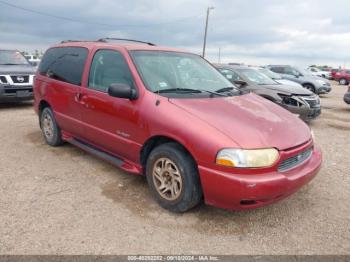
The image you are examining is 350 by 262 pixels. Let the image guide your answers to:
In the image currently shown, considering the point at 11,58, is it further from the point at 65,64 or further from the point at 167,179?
the point at 167,179

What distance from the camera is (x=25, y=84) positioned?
9.34 meters

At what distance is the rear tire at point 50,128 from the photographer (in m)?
5.56

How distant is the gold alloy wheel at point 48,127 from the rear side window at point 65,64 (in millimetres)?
730

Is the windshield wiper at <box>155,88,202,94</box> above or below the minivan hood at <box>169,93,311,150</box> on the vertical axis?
above

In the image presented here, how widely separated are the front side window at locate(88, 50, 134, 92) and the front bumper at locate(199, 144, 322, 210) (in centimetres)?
153

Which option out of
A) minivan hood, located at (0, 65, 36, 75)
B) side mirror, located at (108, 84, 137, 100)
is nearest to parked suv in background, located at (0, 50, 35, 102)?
minivan hood, located at (0, 65, 36, 75)

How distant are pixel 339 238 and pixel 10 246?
2.99 meters


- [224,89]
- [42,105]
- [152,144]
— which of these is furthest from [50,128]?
[224,89]

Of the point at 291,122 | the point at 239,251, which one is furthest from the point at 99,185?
the point at 291,122

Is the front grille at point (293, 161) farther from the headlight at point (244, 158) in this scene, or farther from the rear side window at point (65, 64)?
the rear side window at point (65, 64)

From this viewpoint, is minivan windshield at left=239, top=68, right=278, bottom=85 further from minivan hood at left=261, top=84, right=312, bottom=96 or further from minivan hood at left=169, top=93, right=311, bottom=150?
minivan hood at left=169, top=93, right=311, bottom=150

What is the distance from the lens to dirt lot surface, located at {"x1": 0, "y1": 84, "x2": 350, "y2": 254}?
2957mm

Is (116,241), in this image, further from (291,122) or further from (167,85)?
(291,122)

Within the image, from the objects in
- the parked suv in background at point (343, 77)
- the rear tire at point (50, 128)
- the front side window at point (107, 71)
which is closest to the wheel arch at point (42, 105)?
the rear tire at point (50, 128)
